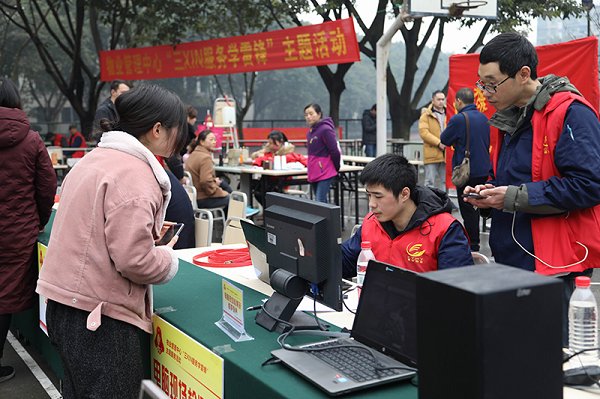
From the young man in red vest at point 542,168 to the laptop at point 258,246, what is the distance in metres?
0.79

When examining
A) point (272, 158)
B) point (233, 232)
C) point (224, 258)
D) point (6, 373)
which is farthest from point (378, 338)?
point (272, 158)

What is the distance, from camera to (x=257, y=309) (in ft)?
8.67

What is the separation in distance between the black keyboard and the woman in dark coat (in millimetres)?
2391

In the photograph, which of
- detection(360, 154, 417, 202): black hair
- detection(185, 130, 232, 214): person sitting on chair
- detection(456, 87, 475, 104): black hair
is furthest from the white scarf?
detection(185, 130, 232, 214): person sitting on chair

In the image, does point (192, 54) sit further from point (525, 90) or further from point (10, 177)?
point (525, 90)

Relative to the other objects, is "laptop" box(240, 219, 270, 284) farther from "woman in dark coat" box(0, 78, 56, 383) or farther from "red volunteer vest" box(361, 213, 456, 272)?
"woman in dark coat" box(0, 78, 56, 383)

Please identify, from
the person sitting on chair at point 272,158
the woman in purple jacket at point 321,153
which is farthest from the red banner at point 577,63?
the person sitting on chair at point 272,158

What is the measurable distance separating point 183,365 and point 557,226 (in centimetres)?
136

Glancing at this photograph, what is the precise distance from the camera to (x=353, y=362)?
6.41ft

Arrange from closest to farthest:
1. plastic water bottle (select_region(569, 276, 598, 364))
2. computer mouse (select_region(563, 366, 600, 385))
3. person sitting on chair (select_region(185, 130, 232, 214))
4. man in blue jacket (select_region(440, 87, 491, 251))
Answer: computer mouse (select_region(563, 366, 600, 385)), plastic water bottle (select_region(569, 276, 598, 364)), man in blue jacket (select_region(440, 87, 491, 251)), person sitting on chair (select_region(185, 130, 232, 214))

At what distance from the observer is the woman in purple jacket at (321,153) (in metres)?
8.11

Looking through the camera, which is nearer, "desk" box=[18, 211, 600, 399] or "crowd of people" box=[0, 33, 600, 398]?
"desk" box=[18, 211, 600, 399]

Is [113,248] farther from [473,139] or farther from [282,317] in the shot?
[473,139]

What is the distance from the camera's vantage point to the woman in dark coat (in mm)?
3842
